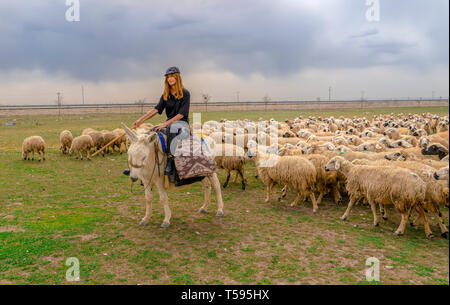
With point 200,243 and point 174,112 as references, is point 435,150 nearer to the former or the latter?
point 200,243

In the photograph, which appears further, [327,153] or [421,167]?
[327,153]

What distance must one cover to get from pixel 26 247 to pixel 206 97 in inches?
3654

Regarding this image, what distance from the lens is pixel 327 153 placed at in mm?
10281

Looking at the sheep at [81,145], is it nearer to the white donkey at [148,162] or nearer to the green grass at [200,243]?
the green grass at [200,243]

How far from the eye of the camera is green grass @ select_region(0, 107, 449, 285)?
499cm

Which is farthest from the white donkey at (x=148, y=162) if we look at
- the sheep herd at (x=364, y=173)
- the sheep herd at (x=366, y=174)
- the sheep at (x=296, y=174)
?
the sheep herd at (x=366, y=174)

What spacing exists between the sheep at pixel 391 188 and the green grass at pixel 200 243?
558 mm

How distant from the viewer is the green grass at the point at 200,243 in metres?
4.99

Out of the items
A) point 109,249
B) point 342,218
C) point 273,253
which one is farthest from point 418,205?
point 109,249

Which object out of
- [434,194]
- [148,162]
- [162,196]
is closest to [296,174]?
[434,194]

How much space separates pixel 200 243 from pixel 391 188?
4.47 metres

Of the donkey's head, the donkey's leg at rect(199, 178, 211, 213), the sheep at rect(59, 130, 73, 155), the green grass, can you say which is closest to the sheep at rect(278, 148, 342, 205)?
the green grass
